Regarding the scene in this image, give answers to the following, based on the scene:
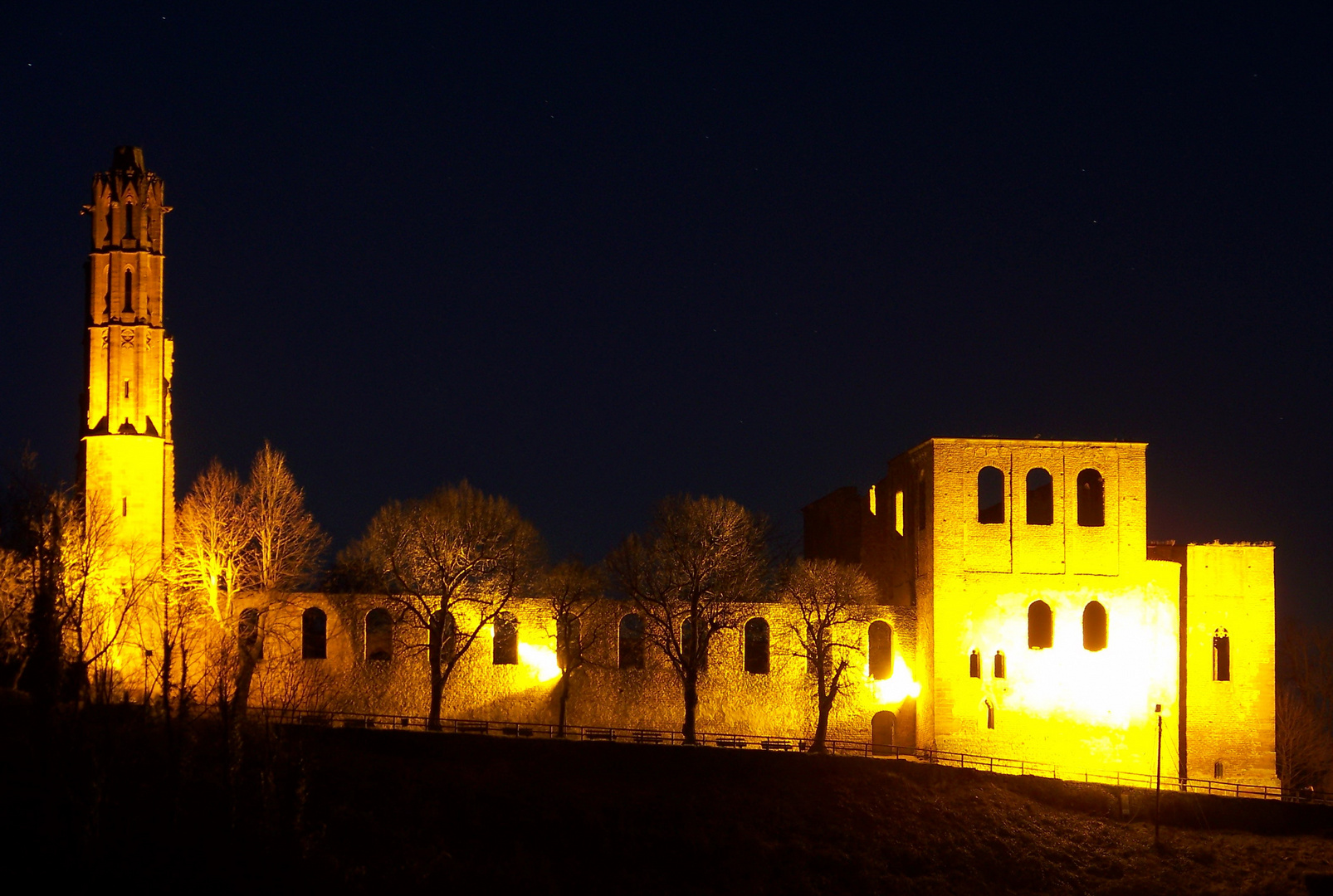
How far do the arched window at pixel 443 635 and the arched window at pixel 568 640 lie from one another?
3.13 metres

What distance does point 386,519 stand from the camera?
164 ft

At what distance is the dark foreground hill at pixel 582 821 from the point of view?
3061 centimetres

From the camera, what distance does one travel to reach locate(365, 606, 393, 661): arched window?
50.1m

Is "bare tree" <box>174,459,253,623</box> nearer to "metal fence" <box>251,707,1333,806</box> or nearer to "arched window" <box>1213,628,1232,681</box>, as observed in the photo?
"metal fence" <box>251,707,1333,806</box>

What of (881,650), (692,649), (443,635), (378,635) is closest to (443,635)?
(443,635)

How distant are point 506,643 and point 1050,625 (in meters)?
16.7

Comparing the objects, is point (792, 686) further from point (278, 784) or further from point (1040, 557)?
point (278, 784)

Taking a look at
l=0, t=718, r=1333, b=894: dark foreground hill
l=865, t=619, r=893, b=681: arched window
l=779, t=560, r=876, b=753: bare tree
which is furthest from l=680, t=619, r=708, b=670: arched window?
l=0, t=718, r=1333, b=894: dark foreground hill

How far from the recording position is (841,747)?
159 feet

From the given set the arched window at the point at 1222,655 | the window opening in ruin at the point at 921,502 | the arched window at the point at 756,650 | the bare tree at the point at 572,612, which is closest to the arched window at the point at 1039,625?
the window opening in ruin at the point at 921,502

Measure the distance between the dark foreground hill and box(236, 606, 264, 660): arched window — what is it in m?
7.03

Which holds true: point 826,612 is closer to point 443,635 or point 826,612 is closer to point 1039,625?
point 1039,625

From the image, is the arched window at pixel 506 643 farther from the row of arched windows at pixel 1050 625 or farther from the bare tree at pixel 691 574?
the row of arched windows at pixel 1050 625

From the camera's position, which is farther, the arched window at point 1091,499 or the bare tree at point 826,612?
the arched window at point 1091,499
